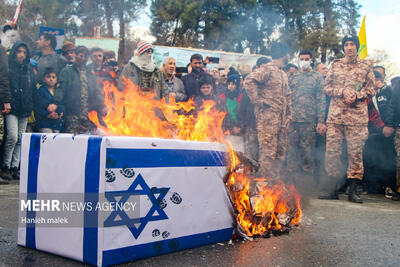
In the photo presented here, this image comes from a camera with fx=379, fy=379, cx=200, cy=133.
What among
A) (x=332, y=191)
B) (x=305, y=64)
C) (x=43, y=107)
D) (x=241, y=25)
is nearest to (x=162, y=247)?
(x=332, y=191)

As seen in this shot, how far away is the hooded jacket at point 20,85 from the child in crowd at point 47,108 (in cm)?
17

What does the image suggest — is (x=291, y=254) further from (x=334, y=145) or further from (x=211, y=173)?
(x=334, y=145)

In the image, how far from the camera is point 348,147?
6008 mm

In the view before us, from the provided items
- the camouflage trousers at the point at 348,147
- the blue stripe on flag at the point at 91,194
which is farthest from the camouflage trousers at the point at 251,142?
the blue stripe on flag at the point at 91,194

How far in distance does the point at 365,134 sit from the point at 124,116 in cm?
408

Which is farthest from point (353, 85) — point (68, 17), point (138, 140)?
point (68, 17)

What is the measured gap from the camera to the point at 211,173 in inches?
128

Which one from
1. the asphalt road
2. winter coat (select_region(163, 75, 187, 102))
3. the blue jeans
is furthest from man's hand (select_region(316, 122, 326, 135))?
the blue jeans

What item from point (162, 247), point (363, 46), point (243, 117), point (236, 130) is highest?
point (363, 46)

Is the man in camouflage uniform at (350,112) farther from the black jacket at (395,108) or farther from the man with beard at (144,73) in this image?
the man with beard at (144,73)

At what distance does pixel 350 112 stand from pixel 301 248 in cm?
345

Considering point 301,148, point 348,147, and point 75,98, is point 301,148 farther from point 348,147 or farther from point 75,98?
point 75,98

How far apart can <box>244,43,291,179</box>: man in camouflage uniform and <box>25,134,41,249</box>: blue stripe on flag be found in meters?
3.81

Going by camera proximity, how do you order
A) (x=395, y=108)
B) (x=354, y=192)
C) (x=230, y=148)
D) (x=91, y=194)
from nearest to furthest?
(x=91, y=194) → (x=230, y=148) → (x=354, y=192) → (x=395, y=108)
